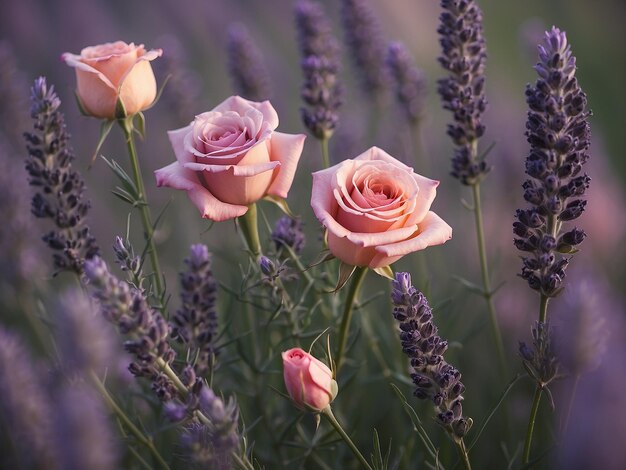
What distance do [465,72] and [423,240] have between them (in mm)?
565

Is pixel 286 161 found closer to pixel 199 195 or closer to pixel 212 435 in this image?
pixel 199 195

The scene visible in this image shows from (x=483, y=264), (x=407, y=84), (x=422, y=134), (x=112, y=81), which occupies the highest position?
(x=112, y=81)

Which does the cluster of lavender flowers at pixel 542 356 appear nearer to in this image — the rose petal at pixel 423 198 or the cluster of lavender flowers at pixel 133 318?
the rose petal at pixel 423 198

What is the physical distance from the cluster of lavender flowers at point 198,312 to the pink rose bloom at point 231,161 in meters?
0.17

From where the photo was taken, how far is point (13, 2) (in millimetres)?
5531

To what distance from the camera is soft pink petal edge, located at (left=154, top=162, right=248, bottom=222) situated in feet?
4.20

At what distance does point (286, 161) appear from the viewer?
1366 mm

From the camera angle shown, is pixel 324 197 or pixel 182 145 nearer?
pixel 324 197

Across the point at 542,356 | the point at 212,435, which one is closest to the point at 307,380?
the point at 212,435

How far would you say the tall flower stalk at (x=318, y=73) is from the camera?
1836 millimetres

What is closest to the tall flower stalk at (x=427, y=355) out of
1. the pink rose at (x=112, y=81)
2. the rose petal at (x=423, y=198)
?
the rose petal at (x=423, y=198)

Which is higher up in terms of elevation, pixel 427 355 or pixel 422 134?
pixel 427 355

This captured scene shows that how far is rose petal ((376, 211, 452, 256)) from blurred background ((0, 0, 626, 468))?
230mm

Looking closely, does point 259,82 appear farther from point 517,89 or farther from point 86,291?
point 517,89
